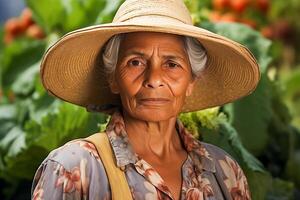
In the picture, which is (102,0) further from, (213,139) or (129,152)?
(129,152)

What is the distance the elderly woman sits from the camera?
289 cm

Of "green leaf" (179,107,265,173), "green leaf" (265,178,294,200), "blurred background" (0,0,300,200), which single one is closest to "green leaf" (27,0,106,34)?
"blurred background" (0,0,300,200)

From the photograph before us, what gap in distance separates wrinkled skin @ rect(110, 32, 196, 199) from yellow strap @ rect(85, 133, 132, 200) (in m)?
0.11

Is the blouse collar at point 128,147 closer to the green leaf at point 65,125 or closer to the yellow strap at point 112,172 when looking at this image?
the yellow strap at point 112,172

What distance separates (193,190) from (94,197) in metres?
0.36

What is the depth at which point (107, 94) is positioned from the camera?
10.8 ft

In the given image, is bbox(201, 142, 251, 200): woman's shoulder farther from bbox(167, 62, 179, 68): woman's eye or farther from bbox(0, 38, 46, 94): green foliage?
bbox(0, 38, 46, 94): green foliage

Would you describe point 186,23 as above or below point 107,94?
above

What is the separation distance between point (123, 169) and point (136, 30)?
0.44 meters

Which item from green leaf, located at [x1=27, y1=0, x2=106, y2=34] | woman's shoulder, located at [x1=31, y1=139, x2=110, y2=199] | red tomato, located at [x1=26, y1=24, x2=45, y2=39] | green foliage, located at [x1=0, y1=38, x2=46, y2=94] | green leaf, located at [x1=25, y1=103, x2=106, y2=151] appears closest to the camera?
woman's shoulder, located at [x1=31, y1=139, x2=110, y2=199]

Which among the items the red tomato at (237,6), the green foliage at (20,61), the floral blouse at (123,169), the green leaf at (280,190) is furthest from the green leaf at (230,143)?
the red tomato at (237,6)

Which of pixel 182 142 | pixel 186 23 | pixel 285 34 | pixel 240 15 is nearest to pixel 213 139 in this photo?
pixel 182 142

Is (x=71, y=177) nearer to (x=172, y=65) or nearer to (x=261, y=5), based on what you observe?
(x=172, y=65)

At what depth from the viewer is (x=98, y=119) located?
14.3 feet
